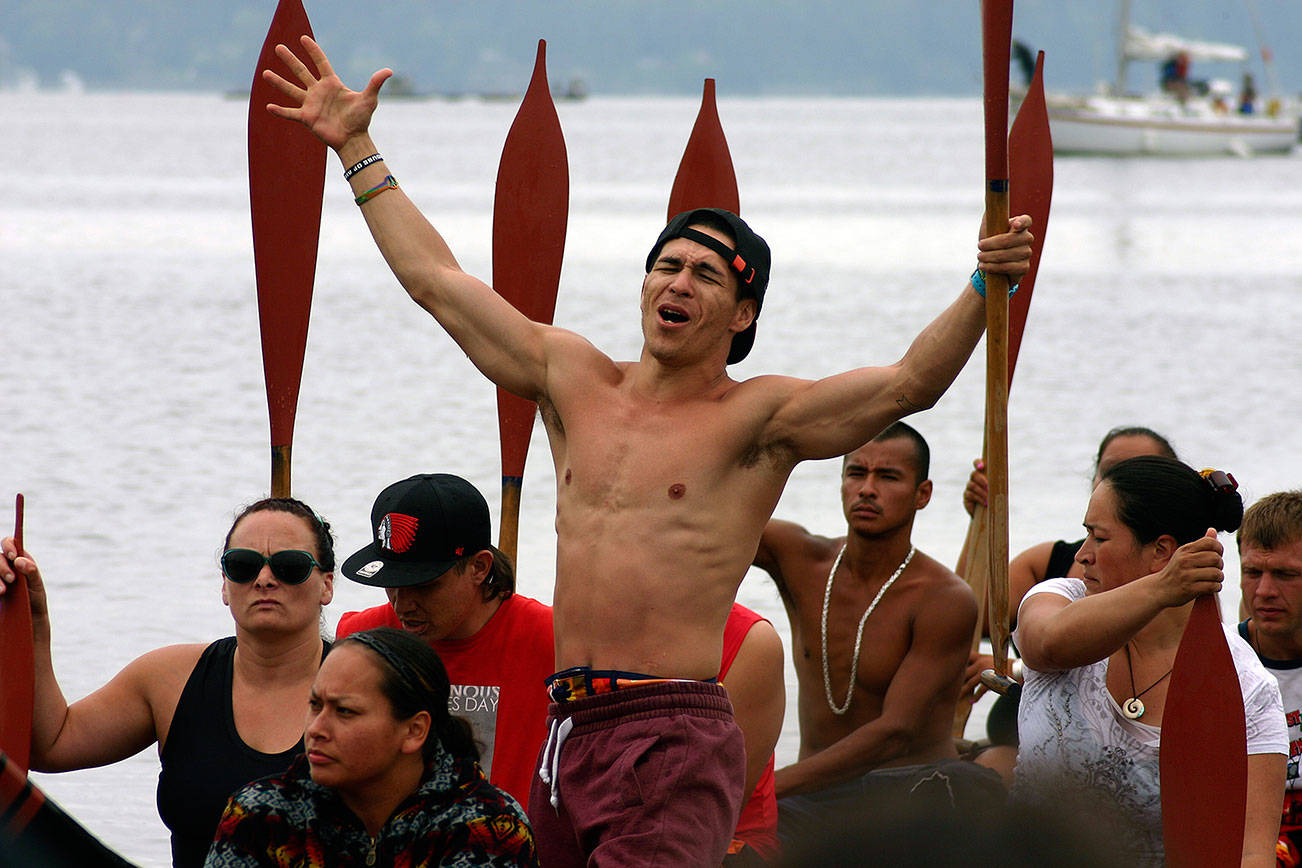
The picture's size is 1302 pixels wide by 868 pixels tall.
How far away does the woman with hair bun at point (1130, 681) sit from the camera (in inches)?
123

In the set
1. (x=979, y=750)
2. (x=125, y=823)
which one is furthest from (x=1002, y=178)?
(x=125, y=823)

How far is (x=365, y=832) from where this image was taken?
2717 millimetres

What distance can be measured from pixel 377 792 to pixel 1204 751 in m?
1.46

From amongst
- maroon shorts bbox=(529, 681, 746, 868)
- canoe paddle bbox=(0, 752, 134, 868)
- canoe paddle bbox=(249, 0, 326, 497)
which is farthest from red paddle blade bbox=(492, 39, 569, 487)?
canoe paddle bbox=(0, 752, 134, 868)

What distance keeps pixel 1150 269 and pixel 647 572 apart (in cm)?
2339

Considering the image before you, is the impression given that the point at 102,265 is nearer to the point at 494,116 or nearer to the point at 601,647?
the point at 601,647

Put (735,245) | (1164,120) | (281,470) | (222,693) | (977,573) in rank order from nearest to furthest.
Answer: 1. (735,245)
2. (222,693)
3. (281,470)
4. (977,573)
5. (1164,120)

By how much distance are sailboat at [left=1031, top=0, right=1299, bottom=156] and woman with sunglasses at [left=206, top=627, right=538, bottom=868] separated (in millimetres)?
48157

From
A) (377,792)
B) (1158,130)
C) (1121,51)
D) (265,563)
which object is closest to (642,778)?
(377,792)

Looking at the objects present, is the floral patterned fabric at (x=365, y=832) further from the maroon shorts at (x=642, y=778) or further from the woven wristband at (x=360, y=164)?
the woven wristband at (x=360, y=164)

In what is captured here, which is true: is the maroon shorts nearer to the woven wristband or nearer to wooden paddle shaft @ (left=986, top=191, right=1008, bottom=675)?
wooden paddle shaft @ (left=986, top=191, right=1008, bottom=675)

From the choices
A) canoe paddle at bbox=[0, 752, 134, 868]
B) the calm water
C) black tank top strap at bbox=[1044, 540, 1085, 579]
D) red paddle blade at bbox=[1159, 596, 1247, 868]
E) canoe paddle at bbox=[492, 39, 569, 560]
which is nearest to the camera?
canoe paddle at bbox=[0, 752, 134, 868]

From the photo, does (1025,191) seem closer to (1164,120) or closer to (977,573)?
(977,573)

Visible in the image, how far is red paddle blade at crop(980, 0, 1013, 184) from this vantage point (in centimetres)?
321
